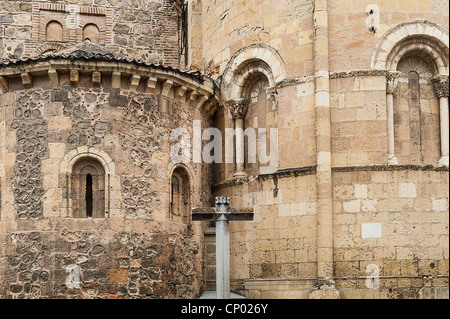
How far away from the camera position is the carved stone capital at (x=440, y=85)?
15469 mm

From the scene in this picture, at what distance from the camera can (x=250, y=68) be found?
16828 mm

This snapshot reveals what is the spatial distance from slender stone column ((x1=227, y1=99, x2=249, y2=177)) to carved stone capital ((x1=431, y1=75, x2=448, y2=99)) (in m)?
4.09

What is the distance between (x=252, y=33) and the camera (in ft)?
54.6

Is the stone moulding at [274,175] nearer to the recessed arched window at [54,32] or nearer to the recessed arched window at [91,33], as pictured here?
the recessed arched window at [91,33]

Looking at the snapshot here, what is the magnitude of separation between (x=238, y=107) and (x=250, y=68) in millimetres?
903

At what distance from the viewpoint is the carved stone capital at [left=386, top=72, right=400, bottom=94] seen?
15289 mm

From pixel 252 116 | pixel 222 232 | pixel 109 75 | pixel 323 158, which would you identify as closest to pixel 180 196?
pixel 252 116

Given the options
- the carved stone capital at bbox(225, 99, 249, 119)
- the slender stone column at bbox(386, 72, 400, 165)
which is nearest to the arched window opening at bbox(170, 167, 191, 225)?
the carved stone capital at bbox(225, 99, 249, 119)

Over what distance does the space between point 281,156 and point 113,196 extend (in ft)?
11.8

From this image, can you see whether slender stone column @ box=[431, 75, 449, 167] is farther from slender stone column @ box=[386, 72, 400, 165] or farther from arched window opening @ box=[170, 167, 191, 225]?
arched window opening @ box=[170, 167, 191, 225]

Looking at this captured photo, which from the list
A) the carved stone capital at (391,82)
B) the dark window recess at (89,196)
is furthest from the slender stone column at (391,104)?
the dark window recess at (89,196)
